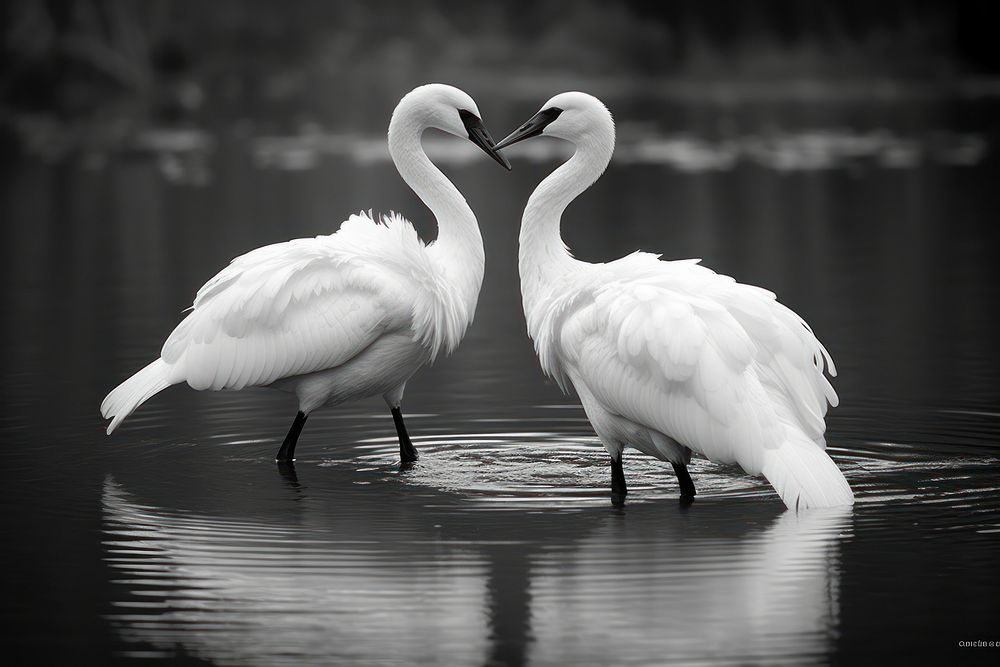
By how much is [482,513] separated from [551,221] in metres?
2.34

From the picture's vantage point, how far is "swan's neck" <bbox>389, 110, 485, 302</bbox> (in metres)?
11.0

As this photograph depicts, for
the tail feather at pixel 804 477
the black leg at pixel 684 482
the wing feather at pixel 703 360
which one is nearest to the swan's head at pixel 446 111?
the wing feather at pixel 703 360

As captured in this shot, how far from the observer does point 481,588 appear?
7633mm

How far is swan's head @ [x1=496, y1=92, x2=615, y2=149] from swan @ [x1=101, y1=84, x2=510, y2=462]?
Answer: 1073 millimetres

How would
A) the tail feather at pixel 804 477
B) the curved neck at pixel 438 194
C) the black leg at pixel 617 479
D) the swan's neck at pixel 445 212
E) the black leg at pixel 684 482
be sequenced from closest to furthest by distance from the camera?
1. the tail feather at pixel 804 477
2. the black leg at pixel 684 482
3. the black leg at pixel 617 479
4. the swan's neck at pixel 445 212
5. the curved neck at pixel 438 194

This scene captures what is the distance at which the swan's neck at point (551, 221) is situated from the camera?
34.4 feet

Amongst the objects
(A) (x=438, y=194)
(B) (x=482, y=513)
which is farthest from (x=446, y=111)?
(B) (x=482, y=513)

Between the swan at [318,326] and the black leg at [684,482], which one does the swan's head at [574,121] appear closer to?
the swan at [318,326]

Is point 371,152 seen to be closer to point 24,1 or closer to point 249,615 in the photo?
point 24,1

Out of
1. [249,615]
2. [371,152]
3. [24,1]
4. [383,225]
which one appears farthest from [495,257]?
[24,1]

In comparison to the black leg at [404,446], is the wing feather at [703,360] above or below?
above

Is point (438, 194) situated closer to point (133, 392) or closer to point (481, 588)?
point (133, 392)

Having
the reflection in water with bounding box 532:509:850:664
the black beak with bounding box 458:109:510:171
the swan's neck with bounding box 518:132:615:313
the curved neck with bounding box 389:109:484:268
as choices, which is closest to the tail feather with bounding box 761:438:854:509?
the reflection in water with bounding box 532:509:850:664

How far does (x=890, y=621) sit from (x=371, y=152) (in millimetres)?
32143
